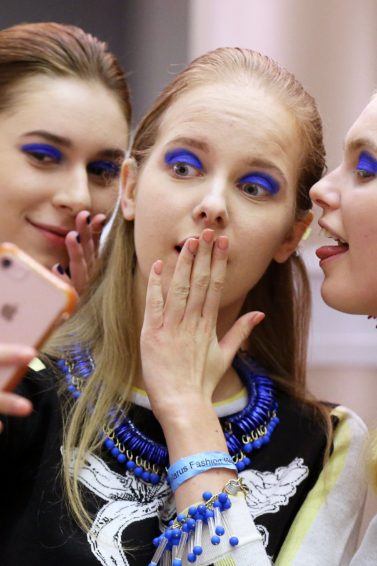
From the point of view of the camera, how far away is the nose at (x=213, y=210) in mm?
1785

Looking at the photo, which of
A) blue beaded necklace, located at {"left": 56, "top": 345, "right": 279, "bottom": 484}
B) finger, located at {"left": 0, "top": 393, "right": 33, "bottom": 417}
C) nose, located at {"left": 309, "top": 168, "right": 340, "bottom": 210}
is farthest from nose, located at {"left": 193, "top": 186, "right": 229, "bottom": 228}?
finger, located at {"left": 0, "top": 393, "right": 33, "bottom": 417}

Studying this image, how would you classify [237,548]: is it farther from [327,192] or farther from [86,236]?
[86,236]

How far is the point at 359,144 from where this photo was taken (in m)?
1.90

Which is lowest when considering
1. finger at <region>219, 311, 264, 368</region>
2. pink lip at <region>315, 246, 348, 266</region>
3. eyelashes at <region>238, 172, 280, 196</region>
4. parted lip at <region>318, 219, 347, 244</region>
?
finger at <region>219, 311, 264, 368</region>

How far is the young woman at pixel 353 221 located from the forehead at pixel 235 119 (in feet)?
0.39

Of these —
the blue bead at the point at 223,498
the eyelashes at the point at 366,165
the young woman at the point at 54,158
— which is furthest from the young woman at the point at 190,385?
the young woman at the point at 54,158

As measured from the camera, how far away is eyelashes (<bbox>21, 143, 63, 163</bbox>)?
227cm

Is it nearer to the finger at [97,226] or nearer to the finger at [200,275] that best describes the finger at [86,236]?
the finger at [97,226]

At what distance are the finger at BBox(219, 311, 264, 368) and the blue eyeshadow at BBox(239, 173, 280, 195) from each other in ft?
0.81

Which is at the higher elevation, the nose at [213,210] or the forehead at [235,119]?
the forehead at [235,119]

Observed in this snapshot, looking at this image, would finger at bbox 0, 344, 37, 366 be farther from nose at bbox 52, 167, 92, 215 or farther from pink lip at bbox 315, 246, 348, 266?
nose at bbox 52, 167, 92, 215

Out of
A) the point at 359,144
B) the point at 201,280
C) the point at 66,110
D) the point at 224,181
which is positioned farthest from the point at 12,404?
the point at 66,110

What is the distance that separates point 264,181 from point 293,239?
0.61ft

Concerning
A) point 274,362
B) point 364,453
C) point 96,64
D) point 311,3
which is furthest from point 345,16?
point 364,453
